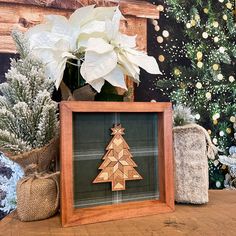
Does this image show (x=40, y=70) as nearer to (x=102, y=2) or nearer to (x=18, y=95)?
(x=18, y=95)

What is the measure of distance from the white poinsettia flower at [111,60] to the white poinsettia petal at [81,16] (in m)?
0.06

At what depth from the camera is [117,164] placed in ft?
2.33

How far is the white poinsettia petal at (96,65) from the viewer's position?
0.68 meters

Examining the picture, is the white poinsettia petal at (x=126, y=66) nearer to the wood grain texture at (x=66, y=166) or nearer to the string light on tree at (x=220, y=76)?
the wood grain texture at (x=66, y=166)

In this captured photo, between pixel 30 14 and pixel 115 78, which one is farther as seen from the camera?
pixel 30 14

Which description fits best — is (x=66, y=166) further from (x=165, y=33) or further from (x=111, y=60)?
(x=165, y=33)

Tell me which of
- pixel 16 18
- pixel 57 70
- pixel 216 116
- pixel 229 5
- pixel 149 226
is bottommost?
pixel 149 226

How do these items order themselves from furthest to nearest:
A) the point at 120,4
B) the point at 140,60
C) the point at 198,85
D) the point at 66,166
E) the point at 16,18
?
the point at 198,85 < the point at 120,4 < the point at 16,18 < the point at 140,60 < the point at 66,166

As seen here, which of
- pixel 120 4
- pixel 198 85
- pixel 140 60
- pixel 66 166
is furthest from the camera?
pixel 198 85

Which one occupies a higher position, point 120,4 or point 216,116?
point 120,4

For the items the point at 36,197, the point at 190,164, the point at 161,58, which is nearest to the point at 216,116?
the point at 161,58

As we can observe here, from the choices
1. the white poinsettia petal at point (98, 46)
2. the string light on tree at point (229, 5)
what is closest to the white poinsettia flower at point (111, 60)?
the white poinsettia petal at point (98, 46)

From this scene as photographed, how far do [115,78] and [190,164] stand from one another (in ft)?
1.04

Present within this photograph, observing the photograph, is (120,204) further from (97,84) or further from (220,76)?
(220,76)
